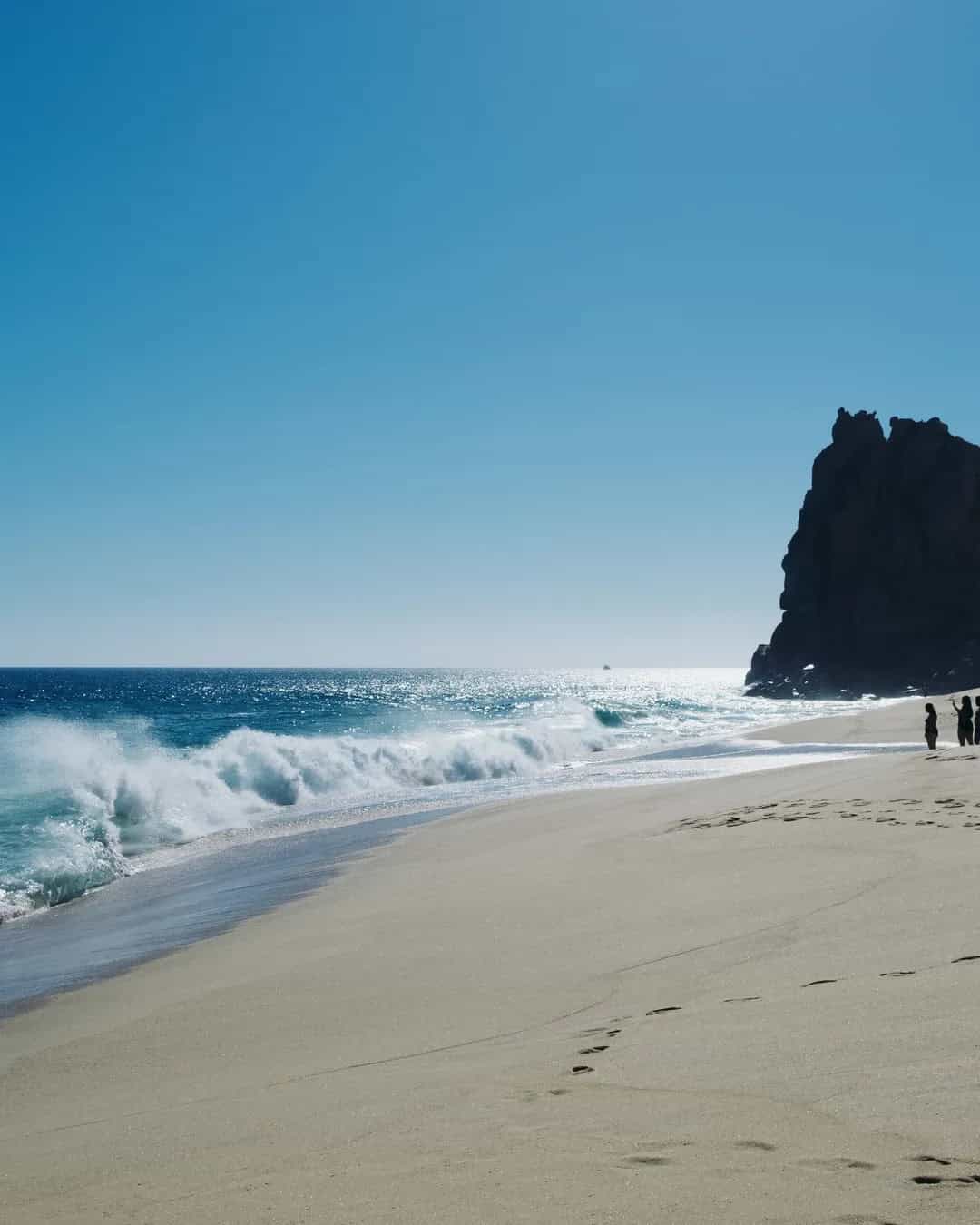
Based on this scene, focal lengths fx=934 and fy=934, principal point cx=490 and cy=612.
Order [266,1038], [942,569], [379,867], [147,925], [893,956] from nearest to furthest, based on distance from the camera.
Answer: [893,956] → [266,1038] → [147,925] → [379,867] → [942,569]

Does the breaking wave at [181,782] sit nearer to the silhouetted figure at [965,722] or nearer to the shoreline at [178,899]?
the shoreline at [178,899]

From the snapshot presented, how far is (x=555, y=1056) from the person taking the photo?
4.23 m

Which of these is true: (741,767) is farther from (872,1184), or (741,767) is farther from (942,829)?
(872,1184)

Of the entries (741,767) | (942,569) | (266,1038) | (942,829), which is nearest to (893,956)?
(266,1038)

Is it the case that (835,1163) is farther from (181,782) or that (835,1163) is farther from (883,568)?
(883,568)

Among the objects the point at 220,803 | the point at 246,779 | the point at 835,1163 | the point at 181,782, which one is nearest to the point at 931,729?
the point at 246,779

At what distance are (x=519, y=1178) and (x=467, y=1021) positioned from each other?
2465 mm

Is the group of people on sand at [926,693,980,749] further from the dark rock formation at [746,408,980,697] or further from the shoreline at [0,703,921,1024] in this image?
the dark rock formation at [746,408,980,697]

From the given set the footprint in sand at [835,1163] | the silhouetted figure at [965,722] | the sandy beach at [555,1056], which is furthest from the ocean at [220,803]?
the footprint in sand at [835,1163]

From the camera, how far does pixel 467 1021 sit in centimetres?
523

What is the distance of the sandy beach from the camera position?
109 inches

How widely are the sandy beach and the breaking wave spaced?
7102 mm

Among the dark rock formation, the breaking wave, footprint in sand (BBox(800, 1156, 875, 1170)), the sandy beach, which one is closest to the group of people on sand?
the breaking wave

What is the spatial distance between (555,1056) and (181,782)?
20.8 metres
